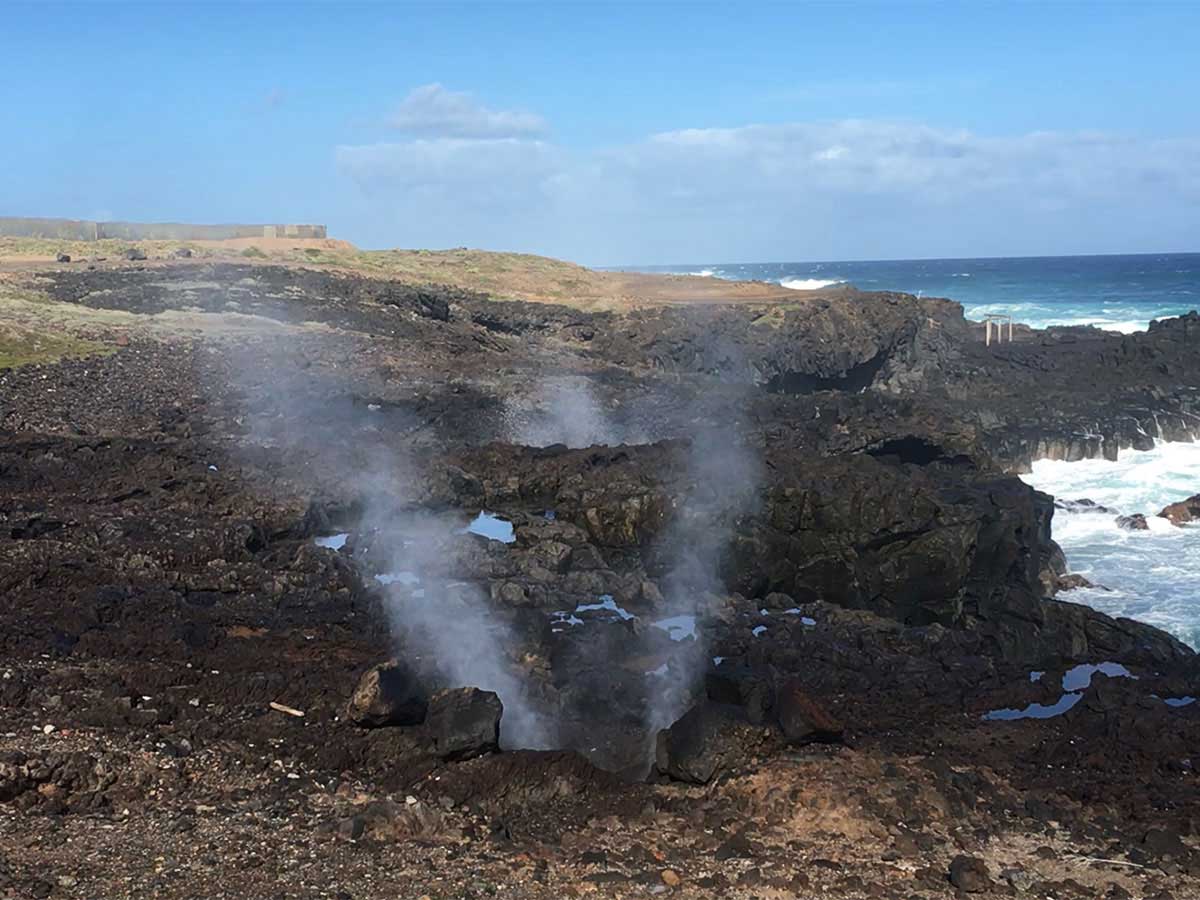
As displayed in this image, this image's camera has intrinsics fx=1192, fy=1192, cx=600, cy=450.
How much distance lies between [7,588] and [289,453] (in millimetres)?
9228

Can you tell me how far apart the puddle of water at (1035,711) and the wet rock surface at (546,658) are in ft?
0.56

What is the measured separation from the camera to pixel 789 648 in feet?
56.0

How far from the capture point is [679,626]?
1819 centimetres

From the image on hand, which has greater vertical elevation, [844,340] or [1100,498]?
[844,340]

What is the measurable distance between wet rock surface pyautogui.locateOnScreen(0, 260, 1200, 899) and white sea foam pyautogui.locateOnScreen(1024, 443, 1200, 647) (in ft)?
5.80

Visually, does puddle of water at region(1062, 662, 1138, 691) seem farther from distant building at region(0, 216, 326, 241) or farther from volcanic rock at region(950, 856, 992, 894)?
distant building at region(0, 216, 326, 241)

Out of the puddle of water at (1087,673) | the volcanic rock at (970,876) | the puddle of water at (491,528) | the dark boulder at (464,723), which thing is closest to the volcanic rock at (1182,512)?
the puddle of water at (1087,673)

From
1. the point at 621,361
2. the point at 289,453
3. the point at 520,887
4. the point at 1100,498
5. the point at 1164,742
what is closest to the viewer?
the point at 520,887

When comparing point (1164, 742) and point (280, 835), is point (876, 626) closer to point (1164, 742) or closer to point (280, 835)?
point (1164, 742)

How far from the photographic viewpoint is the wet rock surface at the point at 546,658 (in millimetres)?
11281

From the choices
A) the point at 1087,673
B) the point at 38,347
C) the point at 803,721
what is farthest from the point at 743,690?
the point at 38,347

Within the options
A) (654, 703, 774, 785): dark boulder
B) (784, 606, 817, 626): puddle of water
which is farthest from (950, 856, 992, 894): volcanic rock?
(784, 606, 817, 626): puddle of water

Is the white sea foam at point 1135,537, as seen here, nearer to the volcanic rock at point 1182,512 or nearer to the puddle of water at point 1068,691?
the volcanic rock at point 1182,512

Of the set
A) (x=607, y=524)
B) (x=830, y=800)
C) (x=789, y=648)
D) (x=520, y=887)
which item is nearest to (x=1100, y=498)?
(x=607, y=524)
